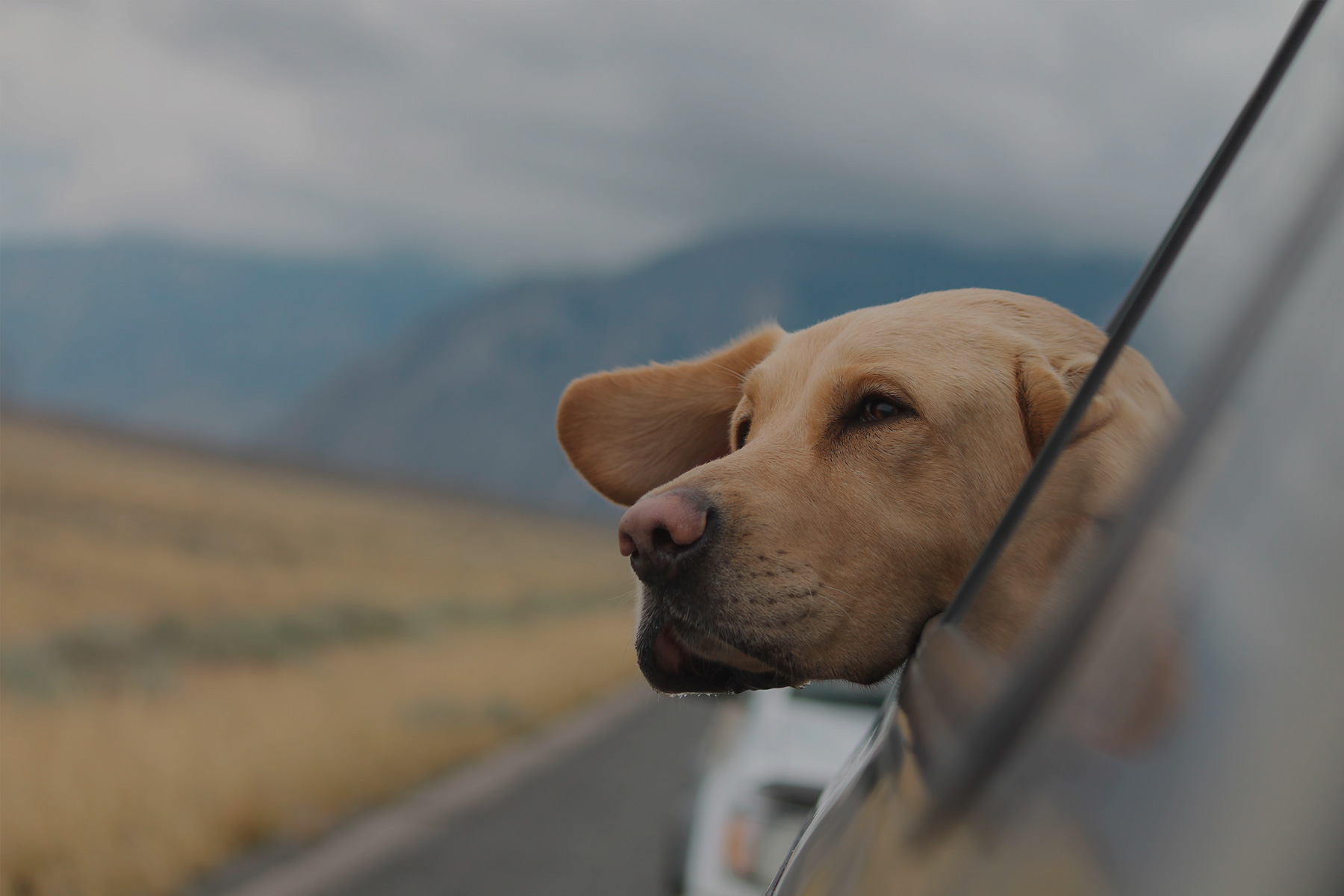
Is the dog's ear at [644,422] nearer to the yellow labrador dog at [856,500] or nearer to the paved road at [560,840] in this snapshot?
the yellow labrador dog at [856,500]

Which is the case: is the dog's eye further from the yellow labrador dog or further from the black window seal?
the black window seal

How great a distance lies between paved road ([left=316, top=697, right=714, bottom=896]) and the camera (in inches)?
266

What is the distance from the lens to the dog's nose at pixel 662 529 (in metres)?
1.23

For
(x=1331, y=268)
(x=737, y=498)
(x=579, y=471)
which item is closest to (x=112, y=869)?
(x=579, y=471)

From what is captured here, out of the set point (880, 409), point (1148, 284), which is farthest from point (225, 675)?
point (1148, 284)

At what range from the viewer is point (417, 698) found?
39.6 ft

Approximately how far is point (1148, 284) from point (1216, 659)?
496 millimetres

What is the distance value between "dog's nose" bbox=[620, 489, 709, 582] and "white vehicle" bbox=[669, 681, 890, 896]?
3.30m

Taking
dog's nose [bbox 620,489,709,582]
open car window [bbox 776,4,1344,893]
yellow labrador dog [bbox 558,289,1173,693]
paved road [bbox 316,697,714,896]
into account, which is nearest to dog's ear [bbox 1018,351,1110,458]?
yellow labrador dog [bbox 558,289,1173,693]

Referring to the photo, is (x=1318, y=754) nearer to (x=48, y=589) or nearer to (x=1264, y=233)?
(x=1264, y=233)

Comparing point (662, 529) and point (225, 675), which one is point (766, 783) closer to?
point (662, 529)

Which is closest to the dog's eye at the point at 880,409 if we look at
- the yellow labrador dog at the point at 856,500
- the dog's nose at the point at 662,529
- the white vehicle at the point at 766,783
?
the yellow labrador dog at the point at 856,500

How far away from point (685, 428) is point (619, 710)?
1355 centimetres

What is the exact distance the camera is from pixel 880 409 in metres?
1.43
